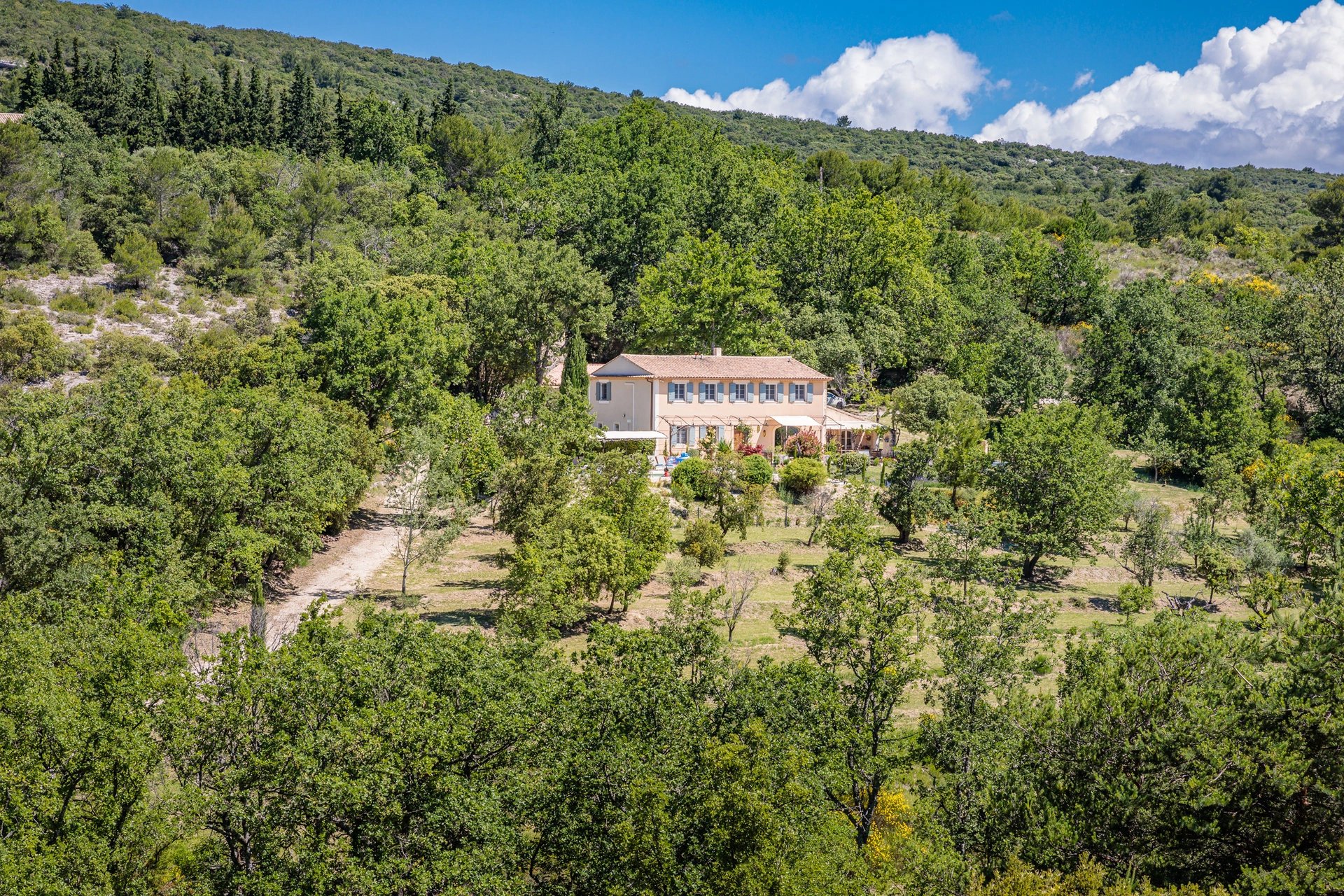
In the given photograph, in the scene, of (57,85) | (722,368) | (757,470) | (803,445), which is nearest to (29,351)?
(722,368)

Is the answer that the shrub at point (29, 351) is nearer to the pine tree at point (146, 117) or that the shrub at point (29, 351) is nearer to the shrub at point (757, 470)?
the shrub at point (757, 470)

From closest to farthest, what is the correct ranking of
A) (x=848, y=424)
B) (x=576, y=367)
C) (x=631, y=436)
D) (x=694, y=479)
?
(x=694, y=479), (x=631, y=436), (x=576, y=367), (x=848, y=424)

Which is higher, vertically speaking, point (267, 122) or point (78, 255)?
point (267, 122)

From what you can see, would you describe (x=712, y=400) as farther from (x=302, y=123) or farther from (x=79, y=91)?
(x=79, y=91)

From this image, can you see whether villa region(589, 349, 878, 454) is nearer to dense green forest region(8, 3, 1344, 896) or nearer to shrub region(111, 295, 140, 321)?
dense green forest region(8, 3, 1344, 896)

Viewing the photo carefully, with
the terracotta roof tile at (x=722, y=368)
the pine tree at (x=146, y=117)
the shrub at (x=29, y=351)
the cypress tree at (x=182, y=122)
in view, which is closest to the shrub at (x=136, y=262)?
the shrub at (x=29, y=351)
